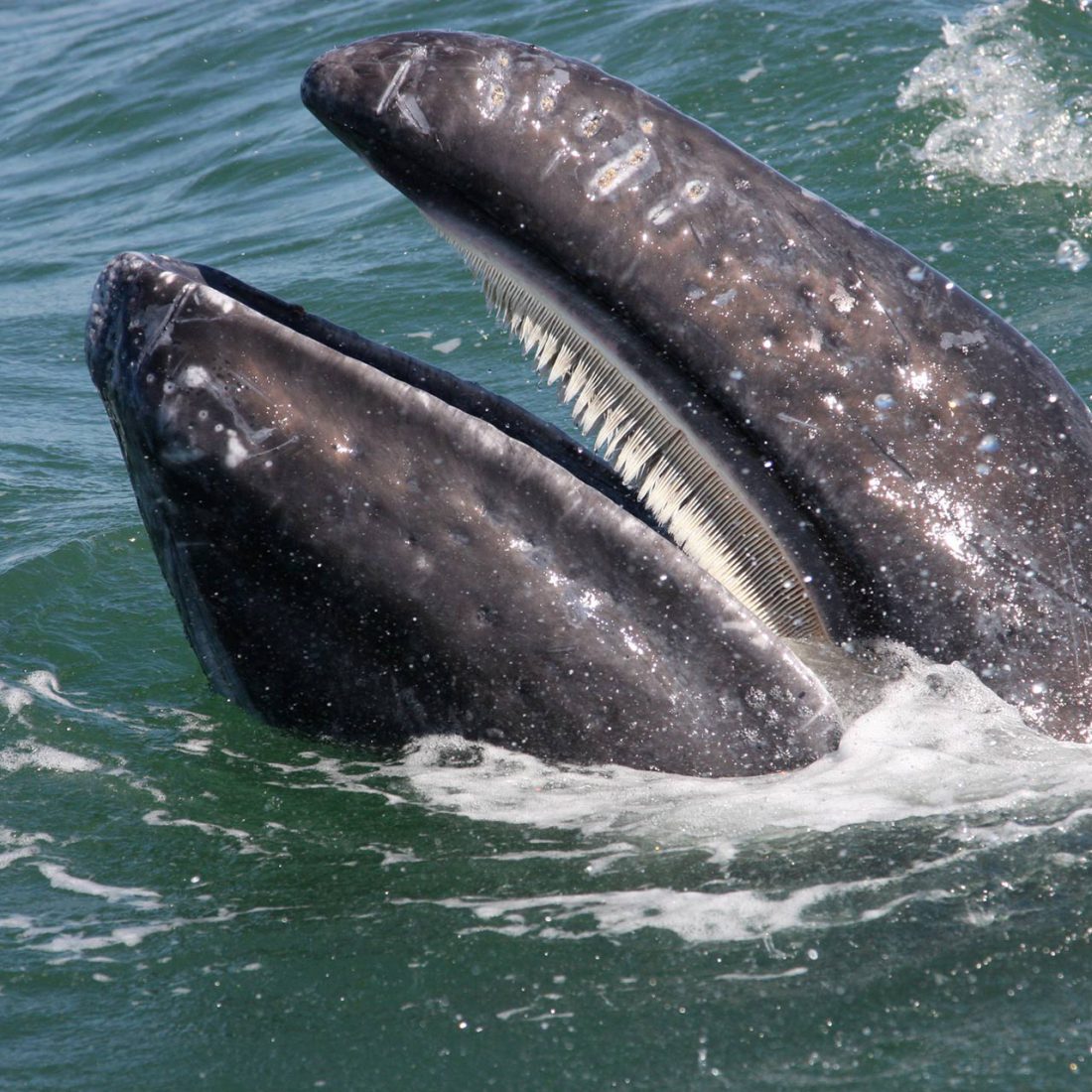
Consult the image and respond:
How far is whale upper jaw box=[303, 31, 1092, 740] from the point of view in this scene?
470 cm

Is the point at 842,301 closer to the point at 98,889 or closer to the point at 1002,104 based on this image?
the point at 98,889

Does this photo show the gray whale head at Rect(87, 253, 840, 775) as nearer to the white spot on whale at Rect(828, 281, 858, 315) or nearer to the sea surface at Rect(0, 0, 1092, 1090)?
the sea surface at Rect(0, 0, 1092, 1090)

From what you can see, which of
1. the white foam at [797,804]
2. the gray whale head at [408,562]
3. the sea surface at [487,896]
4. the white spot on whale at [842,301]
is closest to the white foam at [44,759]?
the sea surface at [487,896]

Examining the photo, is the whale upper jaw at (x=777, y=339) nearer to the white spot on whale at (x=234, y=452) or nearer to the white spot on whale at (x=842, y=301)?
the white spot on whale at (x=842, y=301)

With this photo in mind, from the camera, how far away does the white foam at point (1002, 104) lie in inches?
508

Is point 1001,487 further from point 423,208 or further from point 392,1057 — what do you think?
point 392,1057

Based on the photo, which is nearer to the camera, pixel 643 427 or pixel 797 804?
pixel 797 804

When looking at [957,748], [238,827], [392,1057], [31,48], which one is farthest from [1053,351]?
[31,48]

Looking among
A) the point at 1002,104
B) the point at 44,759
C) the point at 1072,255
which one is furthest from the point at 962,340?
the point at 1002,104

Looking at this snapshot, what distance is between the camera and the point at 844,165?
13633 millimetres

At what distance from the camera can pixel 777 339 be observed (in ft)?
15.4

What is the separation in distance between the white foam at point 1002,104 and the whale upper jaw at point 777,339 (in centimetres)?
856

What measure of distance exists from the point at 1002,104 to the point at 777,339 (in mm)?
10261

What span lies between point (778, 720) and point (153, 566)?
185 inches
